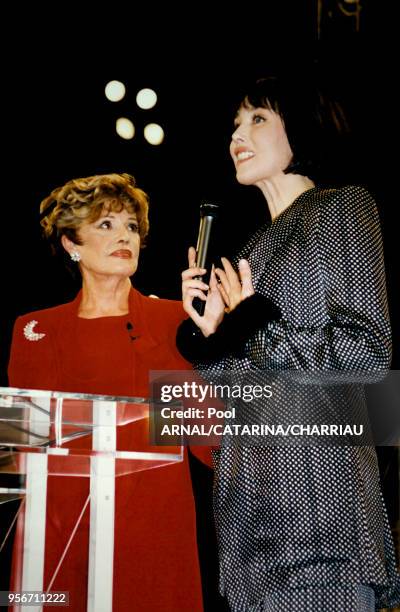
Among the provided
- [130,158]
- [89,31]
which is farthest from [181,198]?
[89,31]

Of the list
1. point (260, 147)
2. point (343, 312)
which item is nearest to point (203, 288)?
point (343, 312)

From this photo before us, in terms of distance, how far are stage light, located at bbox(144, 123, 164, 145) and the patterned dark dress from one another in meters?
1.16

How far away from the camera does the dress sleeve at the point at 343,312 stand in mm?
1449

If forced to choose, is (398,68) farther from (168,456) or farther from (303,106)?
(168,456)

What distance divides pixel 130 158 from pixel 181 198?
229 mm

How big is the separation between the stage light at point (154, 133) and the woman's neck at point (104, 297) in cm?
51

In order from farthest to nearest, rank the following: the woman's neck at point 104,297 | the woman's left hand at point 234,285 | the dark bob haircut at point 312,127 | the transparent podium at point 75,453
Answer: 1. the woman's neck at point 104,297
2. the dark bob haircut at point 312,127
3. the woman's left hand at point 234,285
4. the transparent podium at point 75,453

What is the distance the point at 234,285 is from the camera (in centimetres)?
162

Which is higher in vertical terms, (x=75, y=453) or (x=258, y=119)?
(x=258, y=119)

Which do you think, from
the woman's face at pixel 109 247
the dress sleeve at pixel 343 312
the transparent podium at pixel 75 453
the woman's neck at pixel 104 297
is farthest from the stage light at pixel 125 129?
the transparent podium at pixel 75 453

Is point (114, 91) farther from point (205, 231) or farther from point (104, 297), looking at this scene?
point (205, 231)

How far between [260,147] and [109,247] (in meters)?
0.82

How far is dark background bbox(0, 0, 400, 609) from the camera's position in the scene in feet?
8.38

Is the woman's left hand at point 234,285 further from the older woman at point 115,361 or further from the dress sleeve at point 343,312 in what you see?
the older woman at point 115,361
